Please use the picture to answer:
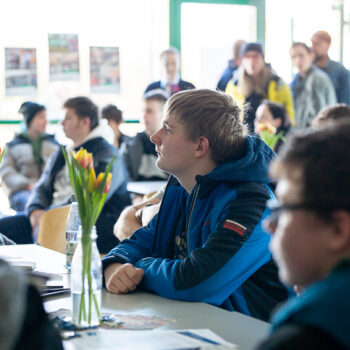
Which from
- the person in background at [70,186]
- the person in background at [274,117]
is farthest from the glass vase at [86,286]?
the person in background at [274,117]

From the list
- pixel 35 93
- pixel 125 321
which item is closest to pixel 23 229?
pixel 125 321

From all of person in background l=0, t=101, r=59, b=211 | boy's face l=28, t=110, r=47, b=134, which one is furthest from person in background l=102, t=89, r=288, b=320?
boy's face l=28, t=110, r=47, b=134

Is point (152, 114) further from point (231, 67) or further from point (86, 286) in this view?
point (86, 286)

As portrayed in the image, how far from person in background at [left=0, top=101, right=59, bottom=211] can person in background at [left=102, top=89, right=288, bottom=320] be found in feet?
11.8

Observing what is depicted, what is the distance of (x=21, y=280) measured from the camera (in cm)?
→ 84

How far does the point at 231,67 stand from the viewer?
747 centimetres

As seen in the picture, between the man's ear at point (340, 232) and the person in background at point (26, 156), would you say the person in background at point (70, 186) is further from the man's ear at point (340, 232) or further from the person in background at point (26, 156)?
the man's ear at point (340, 232)

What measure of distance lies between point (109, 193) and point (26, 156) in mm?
1974

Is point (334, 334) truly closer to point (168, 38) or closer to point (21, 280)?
point (21, 280)

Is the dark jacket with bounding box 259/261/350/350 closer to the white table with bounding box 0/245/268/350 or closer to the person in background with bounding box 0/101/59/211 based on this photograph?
the white table with bounding box 0/245/268/350

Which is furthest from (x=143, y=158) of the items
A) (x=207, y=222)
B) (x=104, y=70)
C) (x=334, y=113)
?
(x=207, y=222)

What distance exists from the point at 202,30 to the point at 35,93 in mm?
2350

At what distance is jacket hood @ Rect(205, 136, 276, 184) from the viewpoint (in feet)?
6.64

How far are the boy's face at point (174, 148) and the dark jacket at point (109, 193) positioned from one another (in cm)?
182
